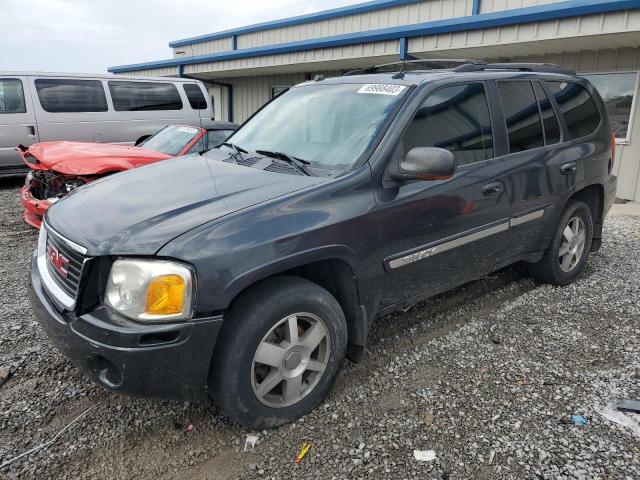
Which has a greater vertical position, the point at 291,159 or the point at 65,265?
the point at 291,159

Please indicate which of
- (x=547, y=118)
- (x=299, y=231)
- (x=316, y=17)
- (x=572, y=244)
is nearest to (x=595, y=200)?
(x=572, y=244)

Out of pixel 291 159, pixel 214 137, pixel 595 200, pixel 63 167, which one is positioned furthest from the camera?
pixel 214 137

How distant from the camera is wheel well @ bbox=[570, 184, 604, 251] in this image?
14.9ft

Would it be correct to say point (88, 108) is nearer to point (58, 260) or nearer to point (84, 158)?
point (84, 158)

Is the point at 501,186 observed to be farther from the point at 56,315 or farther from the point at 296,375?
the point at 56,315

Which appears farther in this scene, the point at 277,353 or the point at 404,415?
the point at 404,415

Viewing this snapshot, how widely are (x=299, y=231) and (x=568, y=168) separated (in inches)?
108

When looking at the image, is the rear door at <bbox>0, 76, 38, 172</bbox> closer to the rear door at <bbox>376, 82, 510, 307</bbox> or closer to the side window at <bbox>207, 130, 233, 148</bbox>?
the side window at <bbox>207, 130, 233, 148</bbox>

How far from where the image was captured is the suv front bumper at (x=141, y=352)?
85.0 inches

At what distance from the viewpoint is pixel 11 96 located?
30.0ft

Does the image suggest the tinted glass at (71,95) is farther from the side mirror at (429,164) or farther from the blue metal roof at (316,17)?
the side mirror at (429,164)

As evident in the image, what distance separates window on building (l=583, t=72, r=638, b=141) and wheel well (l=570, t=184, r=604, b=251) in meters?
4.55

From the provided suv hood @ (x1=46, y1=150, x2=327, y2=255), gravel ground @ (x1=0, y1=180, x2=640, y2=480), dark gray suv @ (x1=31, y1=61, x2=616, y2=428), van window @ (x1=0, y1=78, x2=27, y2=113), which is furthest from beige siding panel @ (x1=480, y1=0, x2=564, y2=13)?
suv hood @ (x1=46, y1=150, x2=327, y2=255)

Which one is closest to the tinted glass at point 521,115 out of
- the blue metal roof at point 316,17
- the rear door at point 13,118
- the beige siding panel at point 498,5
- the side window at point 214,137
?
the side window at point 214,137
